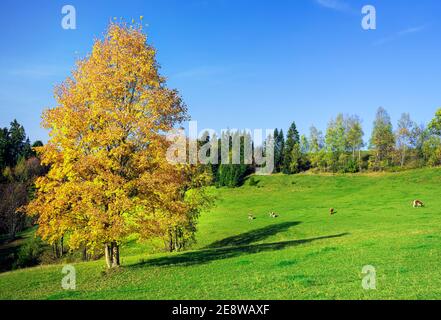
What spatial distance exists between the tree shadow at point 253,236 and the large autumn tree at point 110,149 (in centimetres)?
2767

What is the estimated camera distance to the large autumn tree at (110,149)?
88.2 ft

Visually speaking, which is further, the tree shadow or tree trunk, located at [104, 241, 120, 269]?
the tree shadow

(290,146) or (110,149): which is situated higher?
(290,146)

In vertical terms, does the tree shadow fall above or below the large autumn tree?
below

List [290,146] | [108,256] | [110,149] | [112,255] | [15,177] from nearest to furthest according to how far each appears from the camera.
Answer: [110,149] < [108,256] < [112,255] < [15,177] < [290,146]

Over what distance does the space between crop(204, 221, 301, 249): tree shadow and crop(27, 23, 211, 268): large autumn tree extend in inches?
1090

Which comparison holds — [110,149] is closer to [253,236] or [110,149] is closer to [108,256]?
[108,256]

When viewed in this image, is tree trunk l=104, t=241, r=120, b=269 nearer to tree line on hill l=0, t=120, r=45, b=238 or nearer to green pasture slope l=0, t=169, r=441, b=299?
green pasture slope l=0, t=169, r=441, b=299

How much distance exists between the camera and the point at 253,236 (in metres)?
59.2

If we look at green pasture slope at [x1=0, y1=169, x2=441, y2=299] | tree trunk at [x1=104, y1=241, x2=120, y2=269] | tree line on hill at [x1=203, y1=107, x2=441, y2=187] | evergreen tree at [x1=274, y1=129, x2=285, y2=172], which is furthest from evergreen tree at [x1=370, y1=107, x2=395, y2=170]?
tree trunk at [x1=104, y1=241, x2=120, y2=269]

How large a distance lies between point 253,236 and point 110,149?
35.3 metres

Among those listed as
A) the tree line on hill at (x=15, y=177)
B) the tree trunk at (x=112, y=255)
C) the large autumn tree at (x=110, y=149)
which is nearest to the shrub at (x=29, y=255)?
the tree line on hill at (x=15, y=177)

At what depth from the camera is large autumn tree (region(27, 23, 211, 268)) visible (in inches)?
1059

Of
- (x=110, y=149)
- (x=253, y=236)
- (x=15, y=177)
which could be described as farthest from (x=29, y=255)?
(x=15, y=177)
